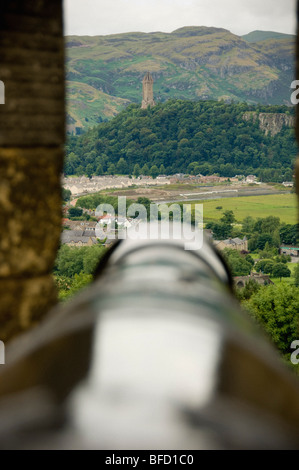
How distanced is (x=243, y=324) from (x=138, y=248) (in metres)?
0.36

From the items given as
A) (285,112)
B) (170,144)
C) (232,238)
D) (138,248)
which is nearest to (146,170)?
(170,144)

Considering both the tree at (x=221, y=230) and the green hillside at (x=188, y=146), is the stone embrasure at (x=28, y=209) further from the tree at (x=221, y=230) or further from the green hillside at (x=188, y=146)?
the green hillside at (x=188, y=146)

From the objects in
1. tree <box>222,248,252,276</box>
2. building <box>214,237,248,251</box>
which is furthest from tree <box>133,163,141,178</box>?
tree <box>222,248,252,276</box>

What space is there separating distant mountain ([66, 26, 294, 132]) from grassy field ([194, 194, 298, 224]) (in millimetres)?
40825

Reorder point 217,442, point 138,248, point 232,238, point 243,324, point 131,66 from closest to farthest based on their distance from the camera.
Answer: point 217,442 < point 243,324 < point 138,248 < point 232,238 < point 131,66

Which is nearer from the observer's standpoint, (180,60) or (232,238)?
(232,238)

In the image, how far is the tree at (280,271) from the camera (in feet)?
95.0

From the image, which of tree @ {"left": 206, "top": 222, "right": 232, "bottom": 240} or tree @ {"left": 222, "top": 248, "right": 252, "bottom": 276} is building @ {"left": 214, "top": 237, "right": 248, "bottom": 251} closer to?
tree @ {"left": 206, "top": 222, "right": 232, "bottom": 240}

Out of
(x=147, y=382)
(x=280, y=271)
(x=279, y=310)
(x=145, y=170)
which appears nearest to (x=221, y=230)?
(x=280, y=271)

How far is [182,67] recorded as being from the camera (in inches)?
3863

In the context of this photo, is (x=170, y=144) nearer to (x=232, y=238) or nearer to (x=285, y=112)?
(x=285, y=112)

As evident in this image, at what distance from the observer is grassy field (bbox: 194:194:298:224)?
1464 inches

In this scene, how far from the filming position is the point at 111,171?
53.0 metres

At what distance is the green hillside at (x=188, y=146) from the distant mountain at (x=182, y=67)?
2750cm
